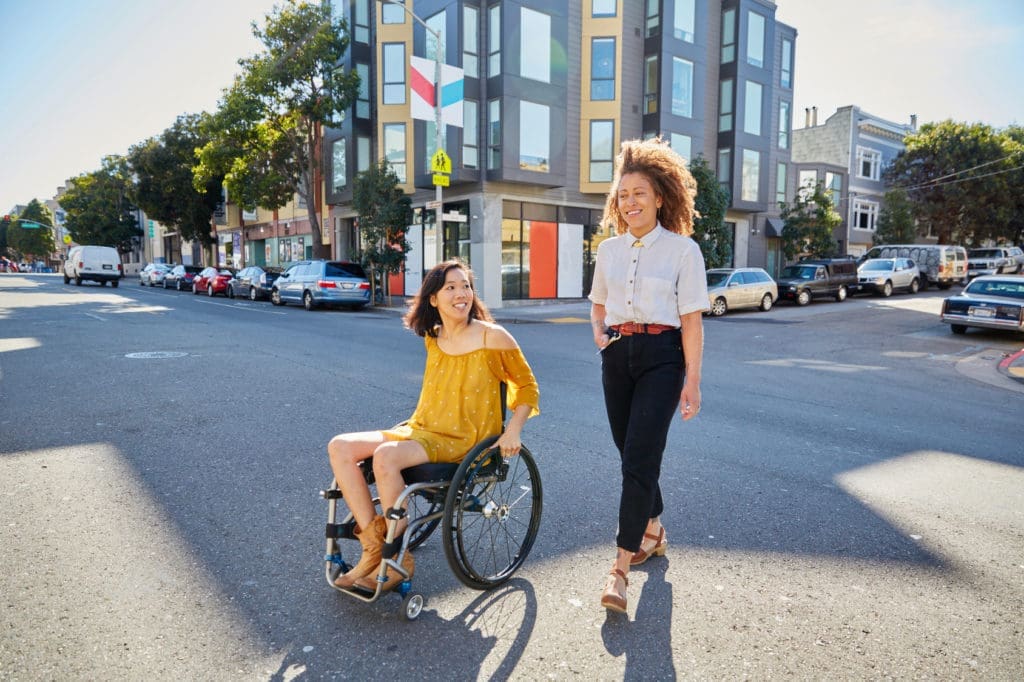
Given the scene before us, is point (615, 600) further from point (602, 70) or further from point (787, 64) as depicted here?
point (787, 64)

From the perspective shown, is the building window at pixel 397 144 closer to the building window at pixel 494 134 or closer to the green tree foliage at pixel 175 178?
the building window at pixel 494 134

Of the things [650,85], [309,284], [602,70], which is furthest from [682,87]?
[309,284]

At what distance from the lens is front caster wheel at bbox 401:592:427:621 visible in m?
2.80

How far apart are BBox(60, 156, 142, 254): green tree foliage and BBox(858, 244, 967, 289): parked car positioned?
62.6 metres

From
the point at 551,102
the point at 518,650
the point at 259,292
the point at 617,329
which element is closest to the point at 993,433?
the point at 617,329

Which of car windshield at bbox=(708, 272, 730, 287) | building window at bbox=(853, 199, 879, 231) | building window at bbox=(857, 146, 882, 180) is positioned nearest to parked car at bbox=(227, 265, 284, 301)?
car windshield at bbox=(708, 272, 730, 287)

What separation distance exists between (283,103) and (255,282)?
761 centimetres

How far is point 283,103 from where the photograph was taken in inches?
1080

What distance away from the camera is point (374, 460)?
2887 mm

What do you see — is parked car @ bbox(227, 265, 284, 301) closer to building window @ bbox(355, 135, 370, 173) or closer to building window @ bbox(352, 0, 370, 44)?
building window @ bbox(355, 135, 370, 173)

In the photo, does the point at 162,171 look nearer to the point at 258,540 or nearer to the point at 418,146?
the point at 418,146

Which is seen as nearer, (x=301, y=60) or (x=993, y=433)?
(x=993, y=433)

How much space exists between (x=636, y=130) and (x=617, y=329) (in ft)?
87.1

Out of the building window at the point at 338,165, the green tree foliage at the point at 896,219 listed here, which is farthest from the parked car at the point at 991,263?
the building window at the point at 338,165
